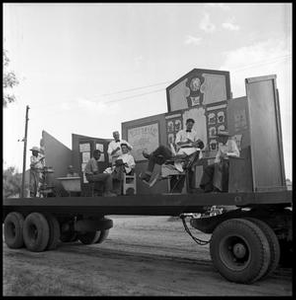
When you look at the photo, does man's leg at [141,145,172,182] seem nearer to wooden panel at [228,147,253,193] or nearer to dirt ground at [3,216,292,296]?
wooden panel at [228,147,253,193]

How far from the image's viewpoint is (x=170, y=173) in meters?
8.59

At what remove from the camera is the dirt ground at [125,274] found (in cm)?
586

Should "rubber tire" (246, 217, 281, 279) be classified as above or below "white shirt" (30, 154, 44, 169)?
below

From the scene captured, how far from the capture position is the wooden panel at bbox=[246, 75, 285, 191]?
6.99 meters

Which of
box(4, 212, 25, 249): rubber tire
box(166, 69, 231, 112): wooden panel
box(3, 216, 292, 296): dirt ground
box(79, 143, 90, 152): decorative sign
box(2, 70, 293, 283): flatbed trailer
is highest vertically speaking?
box(166, 69, 231, 112): wooden panel

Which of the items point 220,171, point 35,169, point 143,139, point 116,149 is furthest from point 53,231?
point 220,171

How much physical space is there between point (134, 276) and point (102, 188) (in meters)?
2.78

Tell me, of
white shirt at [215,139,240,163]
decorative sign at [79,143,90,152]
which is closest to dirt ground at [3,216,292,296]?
white shirt at [215,139,240,163]

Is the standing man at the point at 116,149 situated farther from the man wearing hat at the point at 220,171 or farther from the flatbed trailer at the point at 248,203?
the man wearing hat at the point at 220,171

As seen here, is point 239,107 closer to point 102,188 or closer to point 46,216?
point 102,188

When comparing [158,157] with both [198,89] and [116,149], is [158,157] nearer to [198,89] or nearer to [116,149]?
[116,149]

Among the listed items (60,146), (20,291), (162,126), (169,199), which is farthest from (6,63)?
(20,291)

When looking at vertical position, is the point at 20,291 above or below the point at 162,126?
below

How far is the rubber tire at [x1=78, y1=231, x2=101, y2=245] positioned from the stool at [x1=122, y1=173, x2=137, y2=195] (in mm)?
2286
